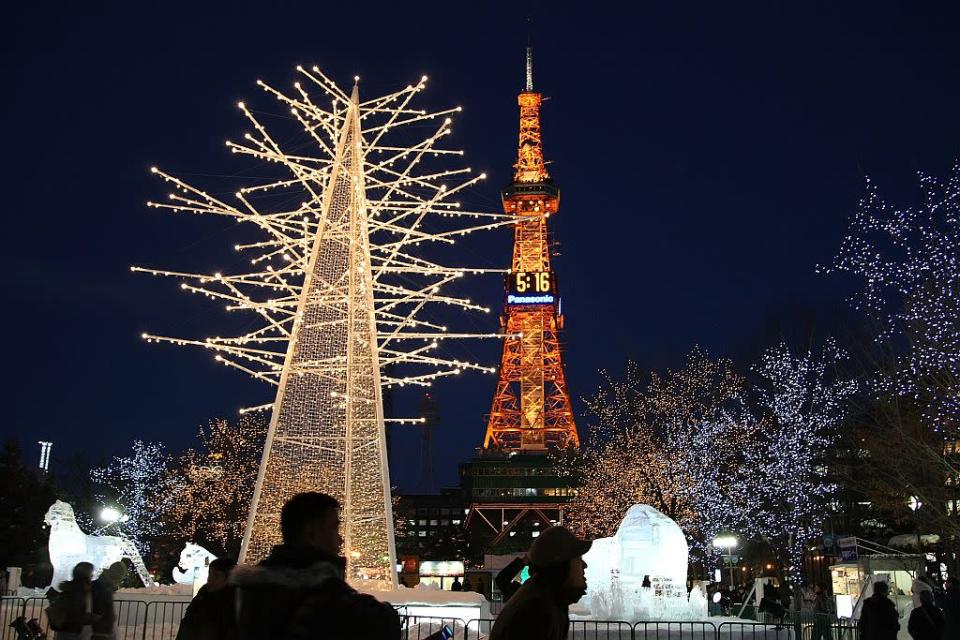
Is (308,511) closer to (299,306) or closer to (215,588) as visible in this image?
(215,588)

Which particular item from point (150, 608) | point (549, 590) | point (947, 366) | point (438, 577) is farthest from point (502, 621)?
point (438, 577)

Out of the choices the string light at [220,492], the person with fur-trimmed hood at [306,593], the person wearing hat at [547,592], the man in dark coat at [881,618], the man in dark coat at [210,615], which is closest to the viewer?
the person with fur-trimmed hood at [306,593]

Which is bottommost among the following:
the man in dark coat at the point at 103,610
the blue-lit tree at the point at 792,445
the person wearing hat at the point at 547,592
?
the man in dark coat at the point at 103,610

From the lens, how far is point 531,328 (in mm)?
85812

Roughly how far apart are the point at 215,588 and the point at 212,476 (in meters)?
45.4

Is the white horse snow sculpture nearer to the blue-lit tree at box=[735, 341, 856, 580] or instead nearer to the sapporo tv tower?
the blue-lit tree at box=[735, 341, 856, 580]

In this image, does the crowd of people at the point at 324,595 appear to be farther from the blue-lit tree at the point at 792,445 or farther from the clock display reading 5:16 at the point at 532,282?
the clock display reading 5:16 at the point at 532,282

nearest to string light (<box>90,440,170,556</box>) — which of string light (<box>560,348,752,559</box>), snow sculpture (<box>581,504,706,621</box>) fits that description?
string light (<box>560,348,752,559</box>)

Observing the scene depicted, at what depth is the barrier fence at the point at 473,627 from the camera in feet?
44.8

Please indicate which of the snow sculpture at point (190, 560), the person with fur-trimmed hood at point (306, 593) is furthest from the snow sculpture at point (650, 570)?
the person with fur-trimmed hood at point (306, 593)

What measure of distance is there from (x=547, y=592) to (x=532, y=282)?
84.2m

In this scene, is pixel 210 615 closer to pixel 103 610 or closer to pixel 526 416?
pixel 103 610

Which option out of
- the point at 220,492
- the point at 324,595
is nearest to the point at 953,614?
the point at 324,595

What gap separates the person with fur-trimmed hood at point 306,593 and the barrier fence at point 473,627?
9.45 meters
